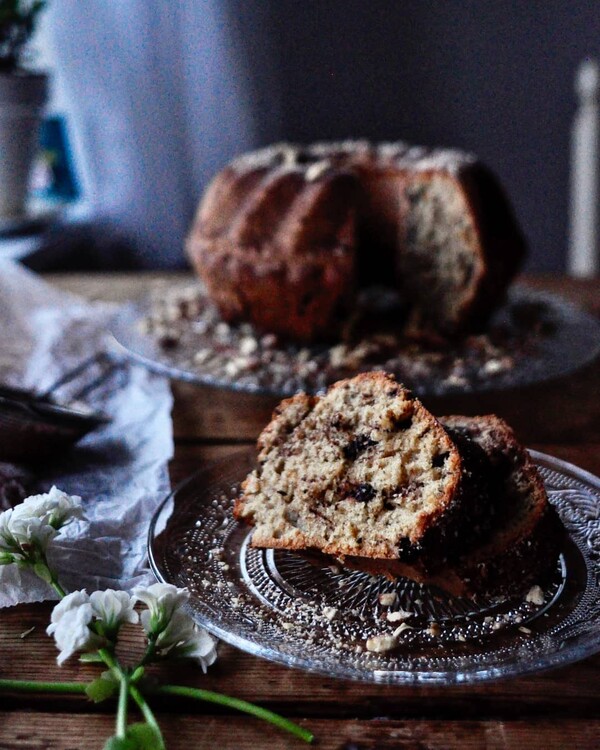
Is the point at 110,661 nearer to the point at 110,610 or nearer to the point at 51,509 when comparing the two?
the point at 110,610

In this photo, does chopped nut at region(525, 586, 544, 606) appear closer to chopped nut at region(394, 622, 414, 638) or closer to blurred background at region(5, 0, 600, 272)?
chopped nut at region(394, 622, 414, 638)

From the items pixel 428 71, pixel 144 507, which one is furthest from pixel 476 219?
pixel 428 71

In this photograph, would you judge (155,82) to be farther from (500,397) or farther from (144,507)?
(144,507)

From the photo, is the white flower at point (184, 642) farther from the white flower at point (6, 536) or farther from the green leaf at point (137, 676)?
the white flower at point (6, 536)

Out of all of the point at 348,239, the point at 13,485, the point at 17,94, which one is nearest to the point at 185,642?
the point at 13,485

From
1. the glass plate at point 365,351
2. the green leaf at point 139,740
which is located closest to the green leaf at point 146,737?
the green leaf at point 139,740

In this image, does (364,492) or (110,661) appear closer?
(110,661)
